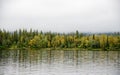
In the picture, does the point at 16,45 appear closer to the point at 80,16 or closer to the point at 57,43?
the point at 57,43

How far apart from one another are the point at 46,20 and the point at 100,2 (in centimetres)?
481

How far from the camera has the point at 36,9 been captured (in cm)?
2255

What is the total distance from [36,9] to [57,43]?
1740cm

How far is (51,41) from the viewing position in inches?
1565

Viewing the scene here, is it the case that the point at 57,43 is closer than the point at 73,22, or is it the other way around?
the point at 73,22

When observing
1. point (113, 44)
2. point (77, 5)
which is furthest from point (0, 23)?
point (113, 44)

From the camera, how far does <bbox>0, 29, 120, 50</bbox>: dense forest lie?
117 ft

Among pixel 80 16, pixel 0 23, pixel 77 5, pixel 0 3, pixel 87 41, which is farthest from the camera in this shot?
pixel 87 41

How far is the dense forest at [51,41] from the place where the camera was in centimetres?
3556

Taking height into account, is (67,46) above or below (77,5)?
below

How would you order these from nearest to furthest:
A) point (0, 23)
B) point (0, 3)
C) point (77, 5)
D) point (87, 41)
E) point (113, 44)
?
point (0, 3), point (77, 5), point (0, 23), point (113, 44), point (87, 41)

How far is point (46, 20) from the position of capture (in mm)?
24531

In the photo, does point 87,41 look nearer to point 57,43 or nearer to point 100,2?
point 57,43

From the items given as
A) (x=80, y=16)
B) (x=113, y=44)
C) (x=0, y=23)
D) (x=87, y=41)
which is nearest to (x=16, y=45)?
(x=87, y=41)
